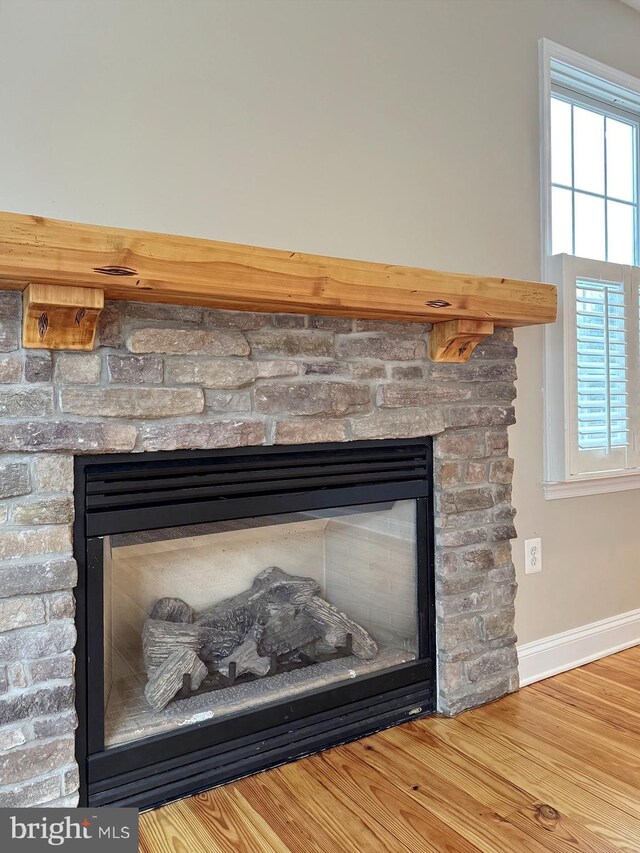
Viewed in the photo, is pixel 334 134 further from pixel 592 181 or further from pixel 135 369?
pixel 592 181

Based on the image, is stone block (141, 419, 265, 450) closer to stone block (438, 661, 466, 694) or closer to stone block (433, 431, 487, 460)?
stone block (433, 431, 487, 460)

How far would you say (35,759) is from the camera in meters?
1.46

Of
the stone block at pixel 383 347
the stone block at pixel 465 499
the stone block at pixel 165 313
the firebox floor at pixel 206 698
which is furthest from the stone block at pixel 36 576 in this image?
the stone block at pixel 465 499

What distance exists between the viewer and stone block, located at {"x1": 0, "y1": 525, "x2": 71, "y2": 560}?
144 centimetres

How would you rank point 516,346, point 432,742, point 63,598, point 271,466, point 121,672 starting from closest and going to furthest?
point 63,598
point 121,672
point 271,466
point 432,742
point 516,346

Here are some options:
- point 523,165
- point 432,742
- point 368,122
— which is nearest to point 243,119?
point 368,122

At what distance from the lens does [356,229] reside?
2.04 m

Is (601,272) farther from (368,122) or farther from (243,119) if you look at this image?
(243,119)

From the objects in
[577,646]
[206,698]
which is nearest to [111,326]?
[206,698]

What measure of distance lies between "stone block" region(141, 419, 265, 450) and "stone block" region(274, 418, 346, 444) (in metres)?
0.06

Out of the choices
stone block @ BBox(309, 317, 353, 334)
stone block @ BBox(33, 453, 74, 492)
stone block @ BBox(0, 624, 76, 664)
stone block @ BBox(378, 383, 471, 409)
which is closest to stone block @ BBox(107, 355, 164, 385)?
stone block @ BBox(33, 453, 74, 492)

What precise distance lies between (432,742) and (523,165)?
2056mm

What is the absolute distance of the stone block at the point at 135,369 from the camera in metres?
1.55

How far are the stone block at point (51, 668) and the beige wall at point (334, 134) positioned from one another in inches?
42.0
